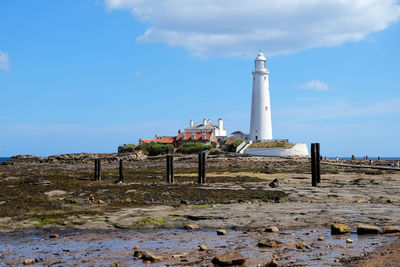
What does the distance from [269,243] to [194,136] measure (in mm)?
85073

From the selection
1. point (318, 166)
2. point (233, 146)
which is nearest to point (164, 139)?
point (233, 146)

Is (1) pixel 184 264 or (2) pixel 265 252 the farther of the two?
(2) pixel 265 252

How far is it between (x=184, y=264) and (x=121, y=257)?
5.04ft

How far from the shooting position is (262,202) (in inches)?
708

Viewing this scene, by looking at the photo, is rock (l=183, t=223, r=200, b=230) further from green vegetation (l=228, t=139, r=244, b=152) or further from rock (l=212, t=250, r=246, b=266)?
green vegetation (l=228, t=139, r=244, b=152)

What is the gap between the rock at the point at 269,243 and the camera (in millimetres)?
9845

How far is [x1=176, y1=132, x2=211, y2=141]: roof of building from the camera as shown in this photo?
93250mm

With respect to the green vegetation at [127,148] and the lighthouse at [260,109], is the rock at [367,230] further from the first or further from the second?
the green vegetation at [127,148]

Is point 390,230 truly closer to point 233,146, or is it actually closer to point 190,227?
point 190,227

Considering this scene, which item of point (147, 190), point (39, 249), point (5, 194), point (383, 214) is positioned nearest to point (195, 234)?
point (39, 249)

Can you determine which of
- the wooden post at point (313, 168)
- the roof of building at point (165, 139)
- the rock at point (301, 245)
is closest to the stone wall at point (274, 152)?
the roof of building at point (165, 139)

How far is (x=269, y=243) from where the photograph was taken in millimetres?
9930

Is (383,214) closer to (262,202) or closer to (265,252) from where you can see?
(262,202)

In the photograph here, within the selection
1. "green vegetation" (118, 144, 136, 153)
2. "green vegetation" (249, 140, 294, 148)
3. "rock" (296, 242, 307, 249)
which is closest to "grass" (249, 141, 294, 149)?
"green vegetation" (249, 140, 294, 148)
